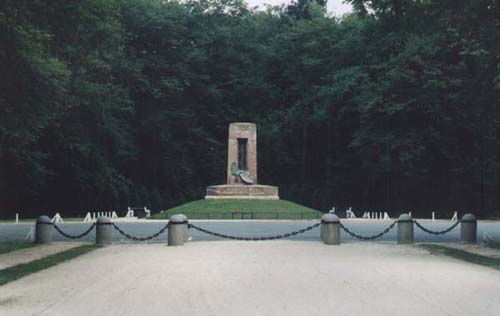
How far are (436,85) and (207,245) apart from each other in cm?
2858

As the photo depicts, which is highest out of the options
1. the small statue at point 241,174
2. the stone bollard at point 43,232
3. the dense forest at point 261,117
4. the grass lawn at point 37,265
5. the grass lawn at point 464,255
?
the dense forest at point 261,117

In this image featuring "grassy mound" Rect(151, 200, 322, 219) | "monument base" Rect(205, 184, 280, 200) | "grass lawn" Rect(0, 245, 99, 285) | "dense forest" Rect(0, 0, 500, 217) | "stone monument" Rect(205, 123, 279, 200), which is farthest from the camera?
"dense forest" Rect(0, 0, 500, 217)

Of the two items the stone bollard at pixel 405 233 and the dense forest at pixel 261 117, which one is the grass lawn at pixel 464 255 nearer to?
the stone bollard at pixel 405 233

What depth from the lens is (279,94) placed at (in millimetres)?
65688

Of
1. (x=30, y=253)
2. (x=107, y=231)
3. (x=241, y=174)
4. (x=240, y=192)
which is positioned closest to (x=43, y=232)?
(x=107, y=231)

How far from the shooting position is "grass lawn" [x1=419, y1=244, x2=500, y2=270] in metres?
17.5

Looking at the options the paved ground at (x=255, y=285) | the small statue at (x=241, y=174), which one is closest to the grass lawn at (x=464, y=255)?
the paved ground at (x=255, y=285)

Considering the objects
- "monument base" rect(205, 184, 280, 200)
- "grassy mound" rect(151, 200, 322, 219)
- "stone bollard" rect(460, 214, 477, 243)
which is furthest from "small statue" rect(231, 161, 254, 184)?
"stone bollard" rect(460, 214, 477, 243)

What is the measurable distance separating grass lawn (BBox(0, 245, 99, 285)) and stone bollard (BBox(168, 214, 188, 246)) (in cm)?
253

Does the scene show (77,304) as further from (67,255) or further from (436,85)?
(436,85)

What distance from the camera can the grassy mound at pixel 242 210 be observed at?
39.2 m

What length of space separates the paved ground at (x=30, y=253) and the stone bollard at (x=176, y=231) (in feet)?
9.64

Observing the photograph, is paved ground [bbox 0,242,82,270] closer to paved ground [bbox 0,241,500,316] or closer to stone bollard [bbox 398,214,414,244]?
paved ground [bbox 0,241,500,316]

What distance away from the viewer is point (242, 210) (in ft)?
133
